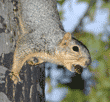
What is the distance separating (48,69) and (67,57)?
161cm

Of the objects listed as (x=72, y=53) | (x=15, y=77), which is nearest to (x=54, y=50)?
(x=72, y=53)

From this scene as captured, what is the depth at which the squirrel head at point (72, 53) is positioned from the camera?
1893 mm

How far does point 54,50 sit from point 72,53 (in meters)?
0.31

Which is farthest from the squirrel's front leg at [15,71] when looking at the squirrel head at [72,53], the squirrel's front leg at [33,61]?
the squirrel head at [72,53]

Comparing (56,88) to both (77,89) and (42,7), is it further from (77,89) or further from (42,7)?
(42,7)

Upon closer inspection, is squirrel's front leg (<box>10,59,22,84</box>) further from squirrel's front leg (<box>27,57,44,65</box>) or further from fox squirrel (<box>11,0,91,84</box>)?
squirrel's front leg (<box>27,57,44,65</box>)

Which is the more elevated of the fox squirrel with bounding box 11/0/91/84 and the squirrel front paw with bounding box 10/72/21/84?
the fox squirrel with bounding box 11/0/91/84

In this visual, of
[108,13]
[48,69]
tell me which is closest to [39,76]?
[48,69]

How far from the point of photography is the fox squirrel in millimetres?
1916

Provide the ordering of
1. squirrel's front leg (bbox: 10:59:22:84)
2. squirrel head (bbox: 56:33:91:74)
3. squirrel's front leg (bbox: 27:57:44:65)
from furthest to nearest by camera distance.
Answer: squirrel's front leg (bbox: 27:57:44:65), squirrel's front leg (bbox: 10:59:22:84), squirrel head (bbox: 56:33:91:74)

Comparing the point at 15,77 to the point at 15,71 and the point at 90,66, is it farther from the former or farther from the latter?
the point at 90,66

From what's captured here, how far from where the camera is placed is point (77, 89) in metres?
3.28

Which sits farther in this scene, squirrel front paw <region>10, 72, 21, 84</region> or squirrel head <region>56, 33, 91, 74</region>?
squirrel front paw <region>10, 72, 21, 84</region>

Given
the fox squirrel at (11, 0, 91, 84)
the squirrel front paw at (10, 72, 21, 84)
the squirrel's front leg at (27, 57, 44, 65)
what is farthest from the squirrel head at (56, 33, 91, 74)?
the squirrel front paw at (10, 72, 21, 84)
